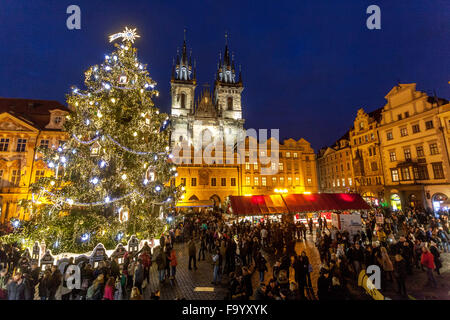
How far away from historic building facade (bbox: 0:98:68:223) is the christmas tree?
61.7 feet

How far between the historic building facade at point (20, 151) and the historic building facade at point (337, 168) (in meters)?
48.2

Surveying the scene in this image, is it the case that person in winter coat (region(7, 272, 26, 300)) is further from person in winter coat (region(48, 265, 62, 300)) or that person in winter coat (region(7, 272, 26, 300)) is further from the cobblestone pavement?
the cobblestone pavement

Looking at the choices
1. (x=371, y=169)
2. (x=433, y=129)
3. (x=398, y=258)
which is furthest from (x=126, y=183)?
(x=371, y=169)

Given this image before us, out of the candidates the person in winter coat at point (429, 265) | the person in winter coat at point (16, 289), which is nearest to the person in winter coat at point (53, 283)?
the person in winter coat at point (16, 289)

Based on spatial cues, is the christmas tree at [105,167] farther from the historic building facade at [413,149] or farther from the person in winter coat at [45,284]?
the historic building facade at [413,149]

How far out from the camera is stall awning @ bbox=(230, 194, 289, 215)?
1641 cm

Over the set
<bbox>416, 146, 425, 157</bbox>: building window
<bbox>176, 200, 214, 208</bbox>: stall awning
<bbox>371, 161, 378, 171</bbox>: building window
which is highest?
<bbox>416, 146, 425, 157</bbox>: building window

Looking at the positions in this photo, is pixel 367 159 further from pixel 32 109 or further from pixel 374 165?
pixel 32 109

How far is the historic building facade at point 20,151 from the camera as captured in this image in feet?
75.5

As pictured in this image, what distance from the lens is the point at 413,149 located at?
2739 cm

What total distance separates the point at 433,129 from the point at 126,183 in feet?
117

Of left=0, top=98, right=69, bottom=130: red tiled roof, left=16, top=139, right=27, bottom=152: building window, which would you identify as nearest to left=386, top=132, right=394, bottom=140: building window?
left=0, top=98, right=69, bottom=130: red tiled roof

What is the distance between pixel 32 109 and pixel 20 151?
744 cm
